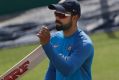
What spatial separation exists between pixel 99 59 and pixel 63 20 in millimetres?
7434

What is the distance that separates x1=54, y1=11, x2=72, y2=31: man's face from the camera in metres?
5.04

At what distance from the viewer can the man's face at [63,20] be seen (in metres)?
5.04

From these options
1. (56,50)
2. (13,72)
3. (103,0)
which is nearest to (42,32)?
(56,50)

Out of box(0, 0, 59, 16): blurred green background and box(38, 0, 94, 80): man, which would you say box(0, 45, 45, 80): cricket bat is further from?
box(0, 0, 59, 16): blurred green background

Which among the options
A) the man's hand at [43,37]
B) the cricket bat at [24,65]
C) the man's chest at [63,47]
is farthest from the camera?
the cricket bat at [24,65]

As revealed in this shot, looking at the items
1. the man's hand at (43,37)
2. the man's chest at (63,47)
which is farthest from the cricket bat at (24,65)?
the man's hand at (43,37)

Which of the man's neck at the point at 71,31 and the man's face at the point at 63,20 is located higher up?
the man's face at the point at 63,20

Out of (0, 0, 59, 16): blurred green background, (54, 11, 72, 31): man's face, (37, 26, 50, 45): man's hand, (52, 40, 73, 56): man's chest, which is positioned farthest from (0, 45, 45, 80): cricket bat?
(0, 0, 59, 16): blurred green background

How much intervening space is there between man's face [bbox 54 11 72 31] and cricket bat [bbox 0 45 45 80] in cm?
60

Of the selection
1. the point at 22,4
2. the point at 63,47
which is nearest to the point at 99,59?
the point at 22,4

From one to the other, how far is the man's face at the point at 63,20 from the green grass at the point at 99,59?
559 centimetres

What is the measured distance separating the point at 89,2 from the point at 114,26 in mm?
2260

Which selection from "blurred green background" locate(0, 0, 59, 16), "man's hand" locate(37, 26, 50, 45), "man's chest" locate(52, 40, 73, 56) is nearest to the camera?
"man's hand" locate(37, 26, 50, 45)

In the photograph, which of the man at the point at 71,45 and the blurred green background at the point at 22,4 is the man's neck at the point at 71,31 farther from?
the blurred green background at the point at 22,4
